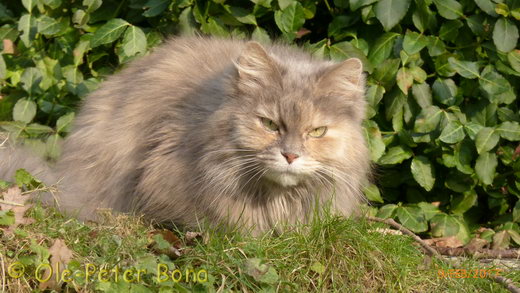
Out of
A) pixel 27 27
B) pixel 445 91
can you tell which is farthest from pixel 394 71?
pixel 27 27

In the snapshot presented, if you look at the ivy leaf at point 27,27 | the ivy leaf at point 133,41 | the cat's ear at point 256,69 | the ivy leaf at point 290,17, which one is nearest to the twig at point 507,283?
the cat's ear at point 256,69

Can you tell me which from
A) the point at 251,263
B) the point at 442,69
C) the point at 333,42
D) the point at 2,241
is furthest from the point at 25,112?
the point at 442,69

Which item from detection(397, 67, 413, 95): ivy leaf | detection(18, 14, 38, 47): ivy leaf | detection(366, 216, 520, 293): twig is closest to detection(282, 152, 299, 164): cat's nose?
detection(366, 216, 520, 293): twig

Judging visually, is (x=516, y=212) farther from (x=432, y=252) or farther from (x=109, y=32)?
(x=109, y=32)

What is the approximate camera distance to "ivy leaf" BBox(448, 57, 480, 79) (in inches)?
179

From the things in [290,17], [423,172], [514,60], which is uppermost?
[290,17]

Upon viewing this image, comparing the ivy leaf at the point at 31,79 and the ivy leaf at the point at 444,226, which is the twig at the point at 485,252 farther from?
the ivy leaf at the point at 31,79

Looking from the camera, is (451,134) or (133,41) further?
(133,41)

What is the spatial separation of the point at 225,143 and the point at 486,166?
189 centimetres

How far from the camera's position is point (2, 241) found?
135 inches

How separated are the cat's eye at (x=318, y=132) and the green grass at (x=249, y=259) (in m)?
0.43

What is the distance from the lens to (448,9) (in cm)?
452

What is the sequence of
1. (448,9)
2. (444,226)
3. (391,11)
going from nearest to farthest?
(391,11) → (448,9) → (444,226)

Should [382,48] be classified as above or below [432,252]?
above
